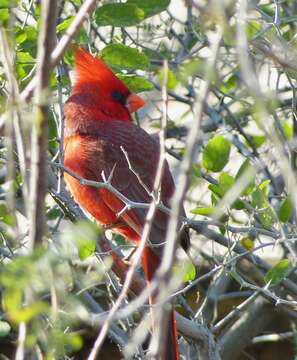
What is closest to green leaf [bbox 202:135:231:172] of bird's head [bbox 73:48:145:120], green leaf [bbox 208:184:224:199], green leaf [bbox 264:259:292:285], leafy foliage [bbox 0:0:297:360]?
leafy foliage [bbox 0:0:297:360]

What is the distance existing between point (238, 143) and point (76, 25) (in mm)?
2357

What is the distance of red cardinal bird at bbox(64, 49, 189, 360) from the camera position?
10.7ft

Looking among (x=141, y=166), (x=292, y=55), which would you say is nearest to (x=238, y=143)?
→ (x=141, y=166)

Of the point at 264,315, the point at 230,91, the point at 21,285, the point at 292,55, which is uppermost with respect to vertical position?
the point at 292,55

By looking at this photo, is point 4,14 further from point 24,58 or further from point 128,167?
point 128,167

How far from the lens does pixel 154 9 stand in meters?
2.74

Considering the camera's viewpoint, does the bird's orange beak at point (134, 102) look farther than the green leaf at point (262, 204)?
Yes

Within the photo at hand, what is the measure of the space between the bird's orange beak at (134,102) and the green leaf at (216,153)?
2.70 ft

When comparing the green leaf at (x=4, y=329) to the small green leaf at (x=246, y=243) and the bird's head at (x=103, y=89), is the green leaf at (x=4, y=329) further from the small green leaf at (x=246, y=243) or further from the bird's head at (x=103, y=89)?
the bird's head at (x=103, y=89)

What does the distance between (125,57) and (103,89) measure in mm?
795

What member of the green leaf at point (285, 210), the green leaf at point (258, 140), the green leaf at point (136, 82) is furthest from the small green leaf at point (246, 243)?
the green leaf at point (136, 82)

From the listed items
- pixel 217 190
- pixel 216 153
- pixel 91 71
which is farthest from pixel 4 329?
pixel 91 71

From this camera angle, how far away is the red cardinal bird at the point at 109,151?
10.7 ft

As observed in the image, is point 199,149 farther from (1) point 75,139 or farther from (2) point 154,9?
(2) point 154,9
